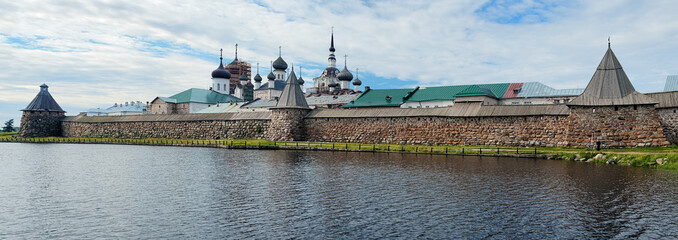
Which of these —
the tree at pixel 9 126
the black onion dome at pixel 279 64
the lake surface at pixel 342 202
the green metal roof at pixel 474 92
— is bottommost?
the lake surface at pixel 342 202

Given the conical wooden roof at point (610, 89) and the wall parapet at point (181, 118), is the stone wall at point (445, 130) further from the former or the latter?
the wall parapet at point (181, 118)

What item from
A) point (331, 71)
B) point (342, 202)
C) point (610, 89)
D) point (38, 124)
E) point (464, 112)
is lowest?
point (342, 202)

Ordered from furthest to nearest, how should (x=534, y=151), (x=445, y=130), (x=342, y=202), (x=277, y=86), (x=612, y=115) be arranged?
1. (x=277, y=86)
2. (x=445, y=130)
3. (x=612, y=115)
4. (x=534, y=151)
5. (x=342, y=202)

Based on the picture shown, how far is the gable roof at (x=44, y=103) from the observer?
5975 cm

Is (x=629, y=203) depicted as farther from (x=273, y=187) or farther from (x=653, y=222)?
(x=273, y=187)

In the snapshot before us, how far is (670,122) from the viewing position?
3017 cm

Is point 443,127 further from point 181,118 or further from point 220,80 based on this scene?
point 220,80

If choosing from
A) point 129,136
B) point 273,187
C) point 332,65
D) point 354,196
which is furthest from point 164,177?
point 332,65

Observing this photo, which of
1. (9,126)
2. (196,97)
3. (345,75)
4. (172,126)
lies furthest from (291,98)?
(9,126)

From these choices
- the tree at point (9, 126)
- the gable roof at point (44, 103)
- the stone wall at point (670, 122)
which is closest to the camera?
the stone wall at point (670, 122)

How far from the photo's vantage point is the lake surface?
11.2m

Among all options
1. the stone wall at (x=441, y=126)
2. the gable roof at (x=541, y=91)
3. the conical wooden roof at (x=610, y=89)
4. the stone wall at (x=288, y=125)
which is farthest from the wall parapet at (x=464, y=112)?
the gable roof at (x=541, y=91)

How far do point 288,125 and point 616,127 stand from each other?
25380 mm

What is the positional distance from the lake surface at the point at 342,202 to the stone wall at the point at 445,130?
923 cm
